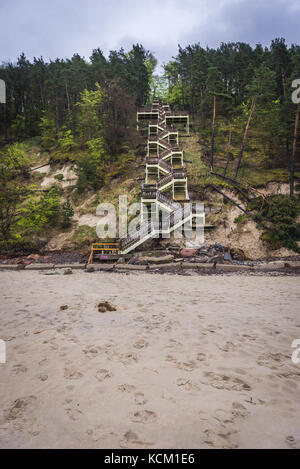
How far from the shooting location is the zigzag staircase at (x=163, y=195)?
18.0 m

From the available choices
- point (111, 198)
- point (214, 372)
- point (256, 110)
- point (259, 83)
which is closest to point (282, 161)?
point (256, 110)

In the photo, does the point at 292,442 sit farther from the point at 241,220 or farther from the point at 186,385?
the point at 241,220

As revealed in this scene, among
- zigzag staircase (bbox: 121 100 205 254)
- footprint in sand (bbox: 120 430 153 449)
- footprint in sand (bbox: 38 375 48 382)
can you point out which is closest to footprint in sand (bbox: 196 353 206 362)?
footprint in sand (bbox: 120 430 153 449)

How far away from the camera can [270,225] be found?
1811cm

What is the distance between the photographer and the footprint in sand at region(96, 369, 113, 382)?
3088mm

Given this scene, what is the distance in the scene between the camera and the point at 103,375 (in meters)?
3.16

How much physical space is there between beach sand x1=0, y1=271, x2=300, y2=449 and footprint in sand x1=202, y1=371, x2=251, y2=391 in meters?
A: 0.01

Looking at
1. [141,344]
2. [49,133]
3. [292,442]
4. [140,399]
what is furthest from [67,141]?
[292,442]

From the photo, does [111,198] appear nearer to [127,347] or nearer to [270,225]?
[270,225]

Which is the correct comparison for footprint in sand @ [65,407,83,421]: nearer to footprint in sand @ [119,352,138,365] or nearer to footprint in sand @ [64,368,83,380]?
footprint in sand @ [64,368,83,380]

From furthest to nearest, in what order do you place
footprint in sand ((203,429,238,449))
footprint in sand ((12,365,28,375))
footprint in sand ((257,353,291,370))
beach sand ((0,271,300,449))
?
footprint in sand ((257,353,291,370)) → footprint in sand ((12,365,28,375)) → beach sand ((0,271,300,449)) → footprint in sand ((203,429,238,449))

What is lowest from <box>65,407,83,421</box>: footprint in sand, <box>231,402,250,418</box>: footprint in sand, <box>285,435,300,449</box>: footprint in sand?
<box>65,407,83,421</box>: footprint in sand

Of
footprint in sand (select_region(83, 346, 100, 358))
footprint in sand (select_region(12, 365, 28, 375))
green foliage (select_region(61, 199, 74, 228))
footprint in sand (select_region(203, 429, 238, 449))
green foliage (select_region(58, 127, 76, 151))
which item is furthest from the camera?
green foliage (select_region(58, 127, 76, 151))

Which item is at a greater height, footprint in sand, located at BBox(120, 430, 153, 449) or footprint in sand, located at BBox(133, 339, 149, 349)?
footprint in sand, located at BBox(120, 430, 153, 449)
